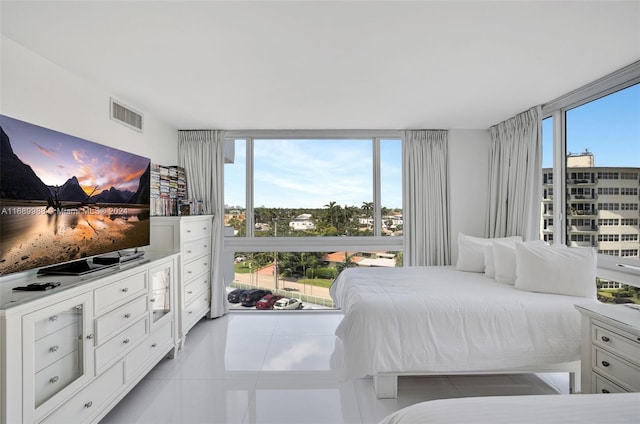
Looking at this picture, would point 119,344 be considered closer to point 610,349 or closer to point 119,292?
point 119,292

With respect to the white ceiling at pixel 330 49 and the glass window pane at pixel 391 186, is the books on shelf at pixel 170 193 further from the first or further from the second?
the glass window pane at pixel 391 186

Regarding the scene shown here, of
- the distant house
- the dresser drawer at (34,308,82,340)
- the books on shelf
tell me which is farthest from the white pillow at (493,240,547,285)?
the books on shelf

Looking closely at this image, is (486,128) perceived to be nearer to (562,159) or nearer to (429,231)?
(562,159)

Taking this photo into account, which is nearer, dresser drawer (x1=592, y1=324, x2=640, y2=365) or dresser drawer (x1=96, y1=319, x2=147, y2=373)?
dresser drawer (x1=592, y1=324, x2=640, y2=365)

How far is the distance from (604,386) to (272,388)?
2135 millimetres

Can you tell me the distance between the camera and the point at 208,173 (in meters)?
3.87

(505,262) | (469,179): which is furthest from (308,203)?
(505,262)

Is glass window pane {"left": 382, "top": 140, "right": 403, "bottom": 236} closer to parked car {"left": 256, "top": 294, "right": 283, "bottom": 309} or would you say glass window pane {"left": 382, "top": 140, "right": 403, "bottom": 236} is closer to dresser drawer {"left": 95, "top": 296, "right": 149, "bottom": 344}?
parked car {"left": 256, "top": 294, "right": 283, "bottom": 309}

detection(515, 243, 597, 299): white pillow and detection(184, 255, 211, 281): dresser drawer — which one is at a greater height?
detection(515, 243, 597, 299): white pillow

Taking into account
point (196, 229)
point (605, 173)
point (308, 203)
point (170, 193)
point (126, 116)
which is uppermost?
point (126, 116)

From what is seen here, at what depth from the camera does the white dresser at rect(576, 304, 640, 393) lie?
1.48 metres

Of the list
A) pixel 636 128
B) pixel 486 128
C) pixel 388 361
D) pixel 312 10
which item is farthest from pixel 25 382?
pixel 486 128

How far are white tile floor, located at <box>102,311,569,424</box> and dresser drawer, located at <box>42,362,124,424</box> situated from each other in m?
0.25

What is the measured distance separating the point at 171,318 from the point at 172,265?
1.63ft
